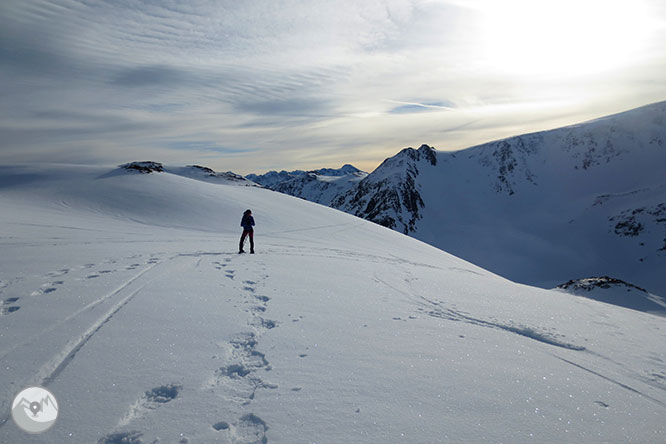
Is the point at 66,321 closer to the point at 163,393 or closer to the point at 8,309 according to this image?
the point at 8,309

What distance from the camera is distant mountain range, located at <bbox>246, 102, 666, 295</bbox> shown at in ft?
310

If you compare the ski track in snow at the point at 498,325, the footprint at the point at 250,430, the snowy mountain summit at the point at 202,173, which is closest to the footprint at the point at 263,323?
the footprint at the point at 250,430

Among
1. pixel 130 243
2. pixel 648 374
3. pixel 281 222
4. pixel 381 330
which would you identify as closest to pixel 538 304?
pixel 648 374

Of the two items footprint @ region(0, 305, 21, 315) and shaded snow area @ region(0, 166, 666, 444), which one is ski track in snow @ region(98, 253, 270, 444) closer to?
shaded snow area @ region(0, 166, 666, 444)

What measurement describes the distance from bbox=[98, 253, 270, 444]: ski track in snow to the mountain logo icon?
715 millimetres

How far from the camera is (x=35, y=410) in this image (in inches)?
134

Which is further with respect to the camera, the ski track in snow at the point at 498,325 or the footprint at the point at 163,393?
→ the ski track in snow at the point at 498,325

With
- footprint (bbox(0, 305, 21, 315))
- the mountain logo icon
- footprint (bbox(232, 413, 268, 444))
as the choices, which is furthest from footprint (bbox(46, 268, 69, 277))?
footprint (bbox(232, 413, 268, 444))

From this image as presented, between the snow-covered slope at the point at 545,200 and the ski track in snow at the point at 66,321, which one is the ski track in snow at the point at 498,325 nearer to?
A: the ski track in snow at the point at 66,321

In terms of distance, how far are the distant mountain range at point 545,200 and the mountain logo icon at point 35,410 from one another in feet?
314

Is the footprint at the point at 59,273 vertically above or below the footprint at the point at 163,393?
above

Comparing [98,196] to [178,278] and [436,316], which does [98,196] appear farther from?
[436,316]

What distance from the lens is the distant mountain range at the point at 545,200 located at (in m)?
94.6

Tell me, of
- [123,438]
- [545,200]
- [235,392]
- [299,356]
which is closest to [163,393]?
[123,438]
